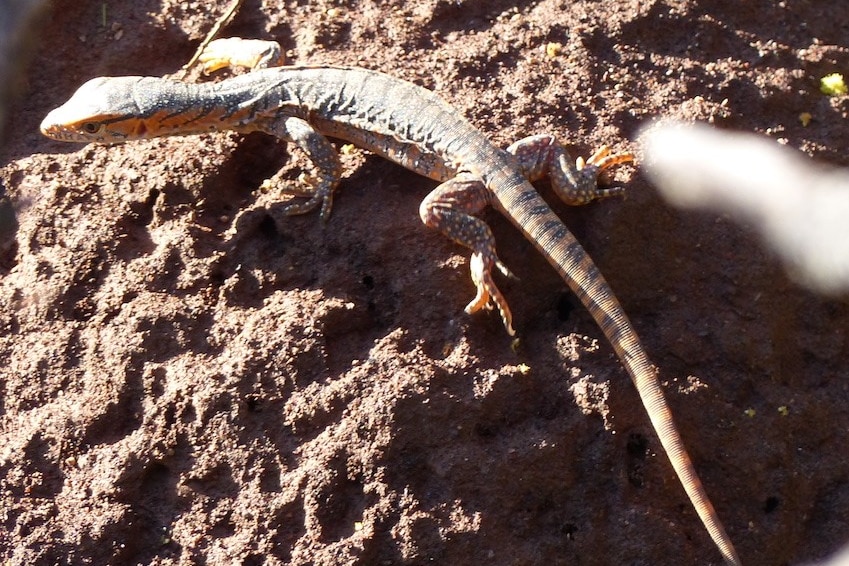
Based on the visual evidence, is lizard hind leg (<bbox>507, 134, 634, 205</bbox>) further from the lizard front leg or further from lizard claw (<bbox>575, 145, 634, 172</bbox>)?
the lizard front leg

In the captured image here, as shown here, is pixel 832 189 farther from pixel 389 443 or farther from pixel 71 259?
pixel 71 259

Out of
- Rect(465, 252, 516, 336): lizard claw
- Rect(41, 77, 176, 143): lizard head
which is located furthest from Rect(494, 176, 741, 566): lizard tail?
Rect(41, 77, 176, 143): lizard head

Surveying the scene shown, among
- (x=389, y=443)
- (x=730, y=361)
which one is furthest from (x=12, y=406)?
(x=730, y=361)

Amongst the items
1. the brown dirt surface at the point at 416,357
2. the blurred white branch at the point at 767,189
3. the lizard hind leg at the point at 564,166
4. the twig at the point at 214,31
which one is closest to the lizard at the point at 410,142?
the lizard hind leg at the point at 564,166

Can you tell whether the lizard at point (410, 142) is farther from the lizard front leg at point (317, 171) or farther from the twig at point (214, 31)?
the twig at point (214, 31)

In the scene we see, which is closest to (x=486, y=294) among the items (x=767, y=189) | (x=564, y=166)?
(x=564, y=166)

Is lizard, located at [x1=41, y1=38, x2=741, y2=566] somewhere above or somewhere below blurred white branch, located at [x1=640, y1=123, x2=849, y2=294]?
above
